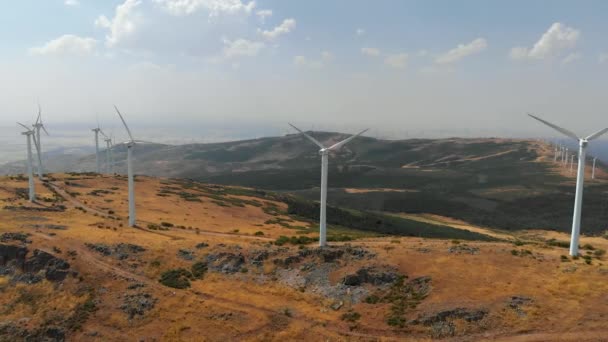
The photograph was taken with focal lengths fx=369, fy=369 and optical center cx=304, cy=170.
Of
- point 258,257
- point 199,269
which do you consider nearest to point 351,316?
point 258,257

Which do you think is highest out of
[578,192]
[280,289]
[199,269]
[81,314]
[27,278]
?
[578,192]

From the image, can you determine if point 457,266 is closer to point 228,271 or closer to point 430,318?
point 430,318

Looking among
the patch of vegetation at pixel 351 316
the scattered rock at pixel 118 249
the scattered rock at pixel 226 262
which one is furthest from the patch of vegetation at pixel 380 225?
the patch of vegetation at pixel 351 316

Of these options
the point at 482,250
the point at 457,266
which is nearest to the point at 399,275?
the point at 457,266

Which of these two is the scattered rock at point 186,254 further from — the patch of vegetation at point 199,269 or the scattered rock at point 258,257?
the scattered rock at point 258,257

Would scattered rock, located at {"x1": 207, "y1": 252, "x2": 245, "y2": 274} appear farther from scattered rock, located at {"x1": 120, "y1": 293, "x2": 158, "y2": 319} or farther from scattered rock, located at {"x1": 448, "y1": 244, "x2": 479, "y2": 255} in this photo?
scattered rock, located at {"x1": 448, "y1": 244, "x2": 479, "y2": 255}

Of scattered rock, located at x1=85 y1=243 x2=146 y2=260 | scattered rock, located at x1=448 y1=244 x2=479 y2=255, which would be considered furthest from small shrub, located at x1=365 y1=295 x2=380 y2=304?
scattered rock, located at x1=85 y1=243 x2=146 y2=260

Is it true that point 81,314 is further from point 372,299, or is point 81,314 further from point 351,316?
point 372,299
